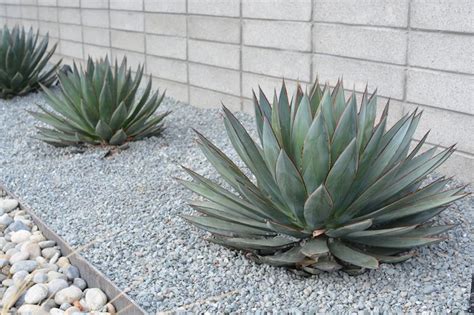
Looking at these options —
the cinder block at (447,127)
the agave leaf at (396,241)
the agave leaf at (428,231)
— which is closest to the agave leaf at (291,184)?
the agave leaf at (396,241)

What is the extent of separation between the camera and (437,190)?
12.2 ft

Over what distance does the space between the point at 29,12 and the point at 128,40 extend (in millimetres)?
4243

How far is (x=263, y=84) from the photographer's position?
653 cm

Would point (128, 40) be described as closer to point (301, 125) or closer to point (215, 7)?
point (215, 7)

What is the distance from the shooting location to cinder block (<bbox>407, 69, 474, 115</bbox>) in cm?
458

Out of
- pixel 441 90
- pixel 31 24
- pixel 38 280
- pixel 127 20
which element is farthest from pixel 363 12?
pixel 31 24

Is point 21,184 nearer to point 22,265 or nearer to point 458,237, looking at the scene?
point 22,265

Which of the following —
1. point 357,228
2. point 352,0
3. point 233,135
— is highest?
point 352,0

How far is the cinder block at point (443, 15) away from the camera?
4480 millimetres

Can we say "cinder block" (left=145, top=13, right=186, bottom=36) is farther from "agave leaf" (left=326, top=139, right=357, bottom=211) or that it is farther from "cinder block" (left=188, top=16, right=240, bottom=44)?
"agave leaf" (left=326, top=139, right=357, bottom=211)

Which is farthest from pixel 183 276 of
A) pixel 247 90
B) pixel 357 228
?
pixel 247 90

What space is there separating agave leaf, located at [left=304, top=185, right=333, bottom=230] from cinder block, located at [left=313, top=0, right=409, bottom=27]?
85.1 inches

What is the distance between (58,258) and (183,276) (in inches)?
40.0

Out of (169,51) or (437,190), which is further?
(169,51)
